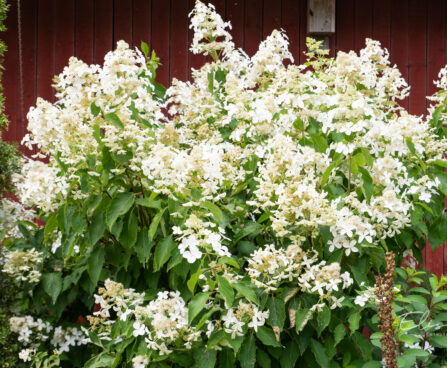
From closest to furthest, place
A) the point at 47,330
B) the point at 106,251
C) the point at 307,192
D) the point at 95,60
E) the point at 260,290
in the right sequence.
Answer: the point at 307,192 < the point at 260,290 < the point at 106,251 < the point at 47,330 < the point at 95,60

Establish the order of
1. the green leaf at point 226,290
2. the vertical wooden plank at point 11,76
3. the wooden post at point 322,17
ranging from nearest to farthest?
the green leaf at point 226,290
the wooden post at point 322,17
the vertical wooden plank at point 11,76

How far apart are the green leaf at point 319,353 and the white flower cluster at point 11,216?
1420mm

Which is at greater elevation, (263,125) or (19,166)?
(263,125)

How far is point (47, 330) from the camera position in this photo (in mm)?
2938

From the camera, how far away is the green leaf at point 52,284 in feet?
9.20

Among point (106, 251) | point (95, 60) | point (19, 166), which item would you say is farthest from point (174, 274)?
point (95, 60)

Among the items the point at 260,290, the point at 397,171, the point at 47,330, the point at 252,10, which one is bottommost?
the point at 47,330

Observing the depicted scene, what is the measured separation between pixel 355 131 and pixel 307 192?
16.3 inches

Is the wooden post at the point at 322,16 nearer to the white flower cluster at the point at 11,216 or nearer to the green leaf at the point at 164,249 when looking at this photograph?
the white flower cluster at the point at 11,216

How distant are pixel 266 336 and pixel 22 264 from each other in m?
1.15

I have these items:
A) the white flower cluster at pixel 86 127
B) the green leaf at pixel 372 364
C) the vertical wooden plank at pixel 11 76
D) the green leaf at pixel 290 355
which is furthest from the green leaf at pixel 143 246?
the vertical wooden plank at pixel 11 76

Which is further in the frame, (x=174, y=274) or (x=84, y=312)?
(x=84, y=312)

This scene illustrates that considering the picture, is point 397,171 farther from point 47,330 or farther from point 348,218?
point 47,330

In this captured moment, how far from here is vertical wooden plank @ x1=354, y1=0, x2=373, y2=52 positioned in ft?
16.4
